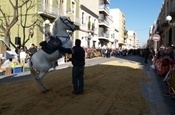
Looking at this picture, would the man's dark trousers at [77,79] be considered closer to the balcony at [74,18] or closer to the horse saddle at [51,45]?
the horse saddle at [51,45]

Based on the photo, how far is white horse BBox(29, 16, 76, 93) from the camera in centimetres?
1020

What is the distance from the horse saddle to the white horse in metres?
0.09

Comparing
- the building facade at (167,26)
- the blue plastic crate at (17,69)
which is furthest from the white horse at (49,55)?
the building facade at (167,26)

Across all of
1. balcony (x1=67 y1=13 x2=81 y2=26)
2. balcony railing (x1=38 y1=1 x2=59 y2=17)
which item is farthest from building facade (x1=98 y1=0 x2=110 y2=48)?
balcony railing (x1=38 y1=1 x2=59 y2=17)

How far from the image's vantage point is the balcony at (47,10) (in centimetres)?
3244

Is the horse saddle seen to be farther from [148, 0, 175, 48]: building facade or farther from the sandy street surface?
[148, 0, 175, 48]: building facade

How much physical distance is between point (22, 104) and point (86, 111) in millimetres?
1910

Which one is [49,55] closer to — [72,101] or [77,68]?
[77,68]

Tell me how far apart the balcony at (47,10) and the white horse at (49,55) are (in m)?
22.2

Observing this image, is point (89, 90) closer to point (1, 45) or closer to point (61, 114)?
point (61, 114)

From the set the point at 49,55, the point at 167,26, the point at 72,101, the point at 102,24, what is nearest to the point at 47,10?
the point at 167,26

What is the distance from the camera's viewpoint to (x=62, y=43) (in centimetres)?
1016

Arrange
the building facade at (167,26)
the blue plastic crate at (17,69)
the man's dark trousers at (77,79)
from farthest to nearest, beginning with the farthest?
the building facade at (167,26), the blue plastic crate at (17,69), the man's dark trousers at (77,79)

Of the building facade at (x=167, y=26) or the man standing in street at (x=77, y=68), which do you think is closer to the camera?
the man standing in street at (x=77, y=68)
